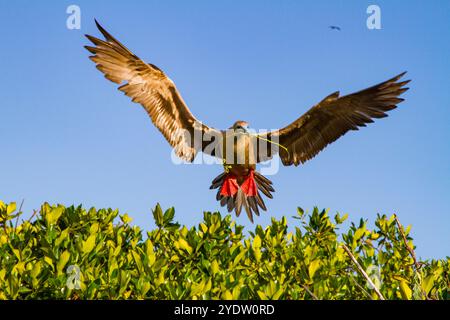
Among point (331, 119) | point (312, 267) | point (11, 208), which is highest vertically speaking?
point (331, 119)

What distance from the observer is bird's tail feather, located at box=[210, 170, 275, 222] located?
8.30 meters

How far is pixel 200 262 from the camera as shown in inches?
161

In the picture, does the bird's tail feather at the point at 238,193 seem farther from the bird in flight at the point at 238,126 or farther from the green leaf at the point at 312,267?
the green leaf at the point at 312,267

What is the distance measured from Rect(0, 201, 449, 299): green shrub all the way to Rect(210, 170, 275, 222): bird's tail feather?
2891 mm

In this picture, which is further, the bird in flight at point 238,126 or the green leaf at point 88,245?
the bird in flight at point 238,126

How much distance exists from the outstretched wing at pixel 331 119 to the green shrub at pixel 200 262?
3002 millimetres

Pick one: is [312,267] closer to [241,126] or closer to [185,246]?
[185,246]

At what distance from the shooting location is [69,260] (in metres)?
3.91

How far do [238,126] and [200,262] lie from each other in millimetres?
4467

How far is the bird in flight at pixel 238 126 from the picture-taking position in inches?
310

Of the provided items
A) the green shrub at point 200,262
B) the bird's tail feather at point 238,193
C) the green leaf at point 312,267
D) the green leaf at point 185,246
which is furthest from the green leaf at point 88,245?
the bird's tail feather at point 238,193

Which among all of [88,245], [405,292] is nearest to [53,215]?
[88,245]
